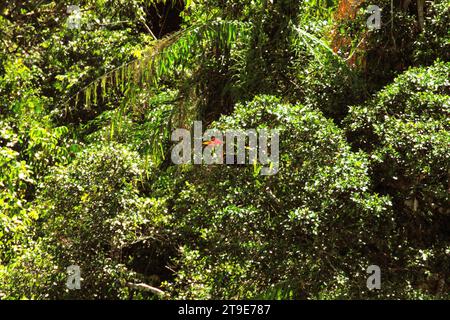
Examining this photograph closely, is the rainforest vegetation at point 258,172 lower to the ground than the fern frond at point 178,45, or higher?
lower

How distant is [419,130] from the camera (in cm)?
545

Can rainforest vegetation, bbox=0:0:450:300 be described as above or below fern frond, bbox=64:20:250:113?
below

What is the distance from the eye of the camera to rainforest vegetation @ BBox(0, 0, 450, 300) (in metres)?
5.36

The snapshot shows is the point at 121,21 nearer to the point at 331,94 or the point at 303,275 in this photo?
the point at 331,94

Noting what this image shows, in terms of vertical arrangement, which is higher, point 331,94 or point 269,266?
point 331,94

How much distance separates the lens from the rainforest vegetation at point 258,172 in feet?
17.6

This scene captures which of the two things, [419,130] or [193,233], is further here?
[193,233]

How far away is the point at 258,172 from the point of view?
553 cm

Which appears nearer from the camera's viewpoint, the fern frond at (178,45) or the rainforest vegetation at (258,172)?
the rainforest vegetation at (258,172)

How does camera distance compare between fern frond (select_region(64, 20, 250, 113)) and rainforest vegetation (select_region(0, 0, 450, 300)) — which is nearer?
rainforest vegetation (select_region(0, 0, 450, 300))
